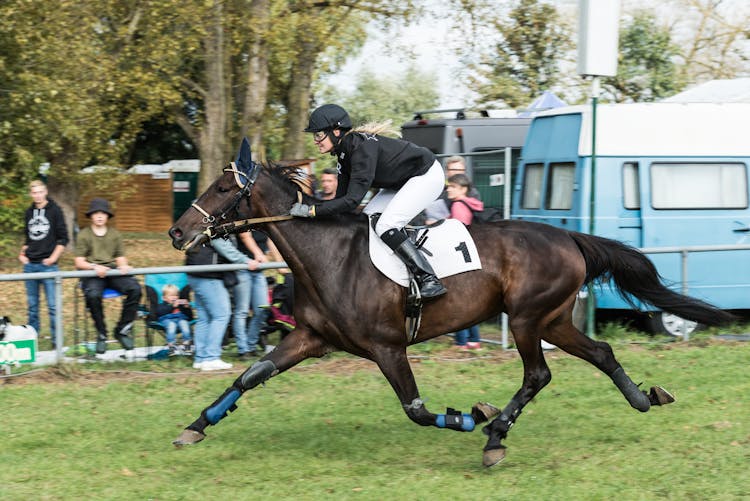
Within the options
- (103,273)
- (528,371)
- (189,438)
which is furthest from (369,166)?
(103,273)

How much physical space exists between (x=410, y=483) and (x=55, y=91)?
537 inches

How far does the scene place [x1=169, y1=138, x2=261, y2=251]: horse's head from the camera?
20.8 feet

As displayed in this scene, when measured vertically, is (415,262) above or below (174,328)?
above

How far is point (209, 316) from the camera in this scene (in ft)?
31.0

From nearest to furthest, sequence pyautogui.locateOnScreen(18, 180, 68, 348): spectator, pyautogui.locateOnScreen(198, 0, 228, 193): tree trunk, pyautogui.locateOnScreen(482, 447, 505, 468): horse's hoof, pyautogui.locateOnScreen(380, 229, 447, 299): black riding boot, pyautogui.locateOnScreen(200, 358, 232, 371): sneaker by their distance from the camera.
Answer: pyautogui.locateOnScreen(482, 447, 505, 468): horse's hoof
pyautogui.locateOnScreen(380, 229, 447, 299): black riding boot
pyautogui.locateOnScreen(200, 358, 232, 371): sneaker
pyautogui.locateOnScreen(18, 180, 68, 348): spectator
pyautogui.locateOnScreen(198, 0, 228, 193): tree trunk

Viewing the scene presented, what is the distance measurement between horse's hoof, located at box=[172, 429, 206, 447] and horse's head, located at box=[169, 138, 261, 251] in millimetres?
1219

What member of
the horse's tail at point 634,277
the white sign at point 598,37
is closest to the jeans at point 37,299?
the horse's tail at point 634,277

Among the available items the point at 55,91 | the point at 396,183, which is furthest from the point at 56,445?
the point at 55,91

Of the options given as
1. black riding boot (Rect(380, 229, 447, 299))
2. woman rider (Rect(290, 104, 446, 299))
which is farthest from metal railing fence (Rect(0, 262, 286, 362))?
black riding boot (Rect(380, 229, 447, 299))

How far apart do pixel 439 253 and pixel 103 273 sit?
13.4 feet

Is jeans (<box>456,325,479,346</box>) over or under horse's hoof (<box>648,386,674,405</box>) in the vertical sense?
under

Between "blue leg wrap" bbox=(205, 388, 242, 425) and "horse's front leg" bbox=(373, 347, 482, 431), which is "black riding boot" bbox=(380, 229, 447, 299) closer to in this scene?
"horse's front leg" bbox=(373, 347, 482, 431)

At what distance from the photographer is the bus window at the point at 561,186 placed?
12.0 metres

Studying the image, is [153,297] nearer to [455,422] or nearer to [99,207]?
[99,207]
